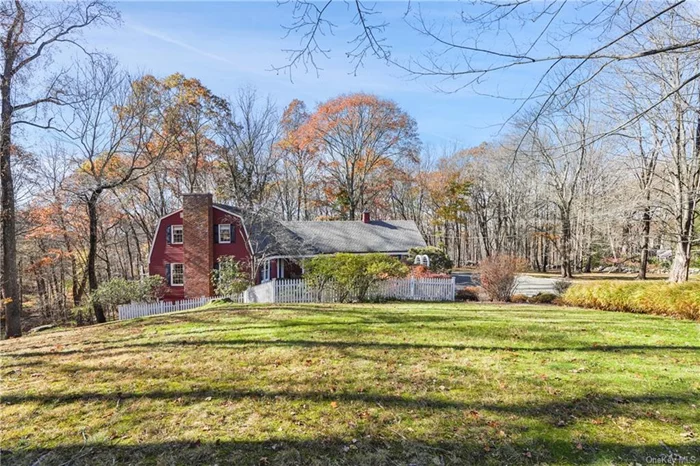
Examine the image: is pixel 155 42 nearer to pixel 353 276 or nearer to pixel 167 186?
pixel 353 276

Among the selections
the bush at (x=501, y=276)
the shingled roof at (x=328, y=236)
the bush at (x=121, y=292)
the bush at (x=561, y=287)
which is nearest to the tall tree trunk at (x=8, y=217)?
the bush at (x=121, y=292)

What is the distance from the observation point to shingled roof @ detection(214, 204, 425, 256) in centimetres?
1886

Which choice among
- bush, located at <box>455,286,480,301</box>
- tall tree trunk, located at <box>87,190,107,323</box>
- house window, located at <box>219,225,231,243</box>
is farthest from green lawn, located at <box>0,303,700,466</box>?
house window, located at <box>219,225,231,243</box>

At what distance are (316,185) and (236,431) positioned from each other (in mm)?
28688

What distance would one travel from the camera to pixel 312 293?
12.3 m

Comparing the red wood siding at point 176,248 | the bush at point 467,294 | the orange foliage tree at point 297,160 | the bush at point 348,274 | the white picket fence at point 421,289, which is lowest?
the bush at point 467,294

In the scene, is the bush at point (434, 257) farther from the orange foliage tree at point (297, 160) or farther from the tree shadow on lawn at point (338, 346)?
the tree shadow on lawn at point (338, 346)

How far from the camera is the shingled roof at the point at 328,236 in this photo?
1886 centimetres

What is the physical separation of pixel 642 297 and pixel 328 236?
52.3ft

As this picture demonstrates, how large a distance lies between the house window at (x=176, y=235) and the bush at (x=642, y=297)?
59.0 ft

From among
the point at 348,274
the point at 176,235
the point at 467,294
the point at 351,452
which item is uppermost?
the point at 176,235

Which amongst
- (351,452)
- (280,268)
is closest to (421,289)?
(280,268)

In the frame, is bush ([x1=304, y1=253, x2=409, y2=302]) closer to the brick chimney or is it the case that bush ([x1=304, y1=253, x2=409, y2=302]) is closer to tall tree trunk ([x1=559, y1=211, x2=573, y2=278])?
the brick chimney

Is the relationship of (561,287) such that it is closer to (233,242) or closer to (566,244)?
(566,244)
